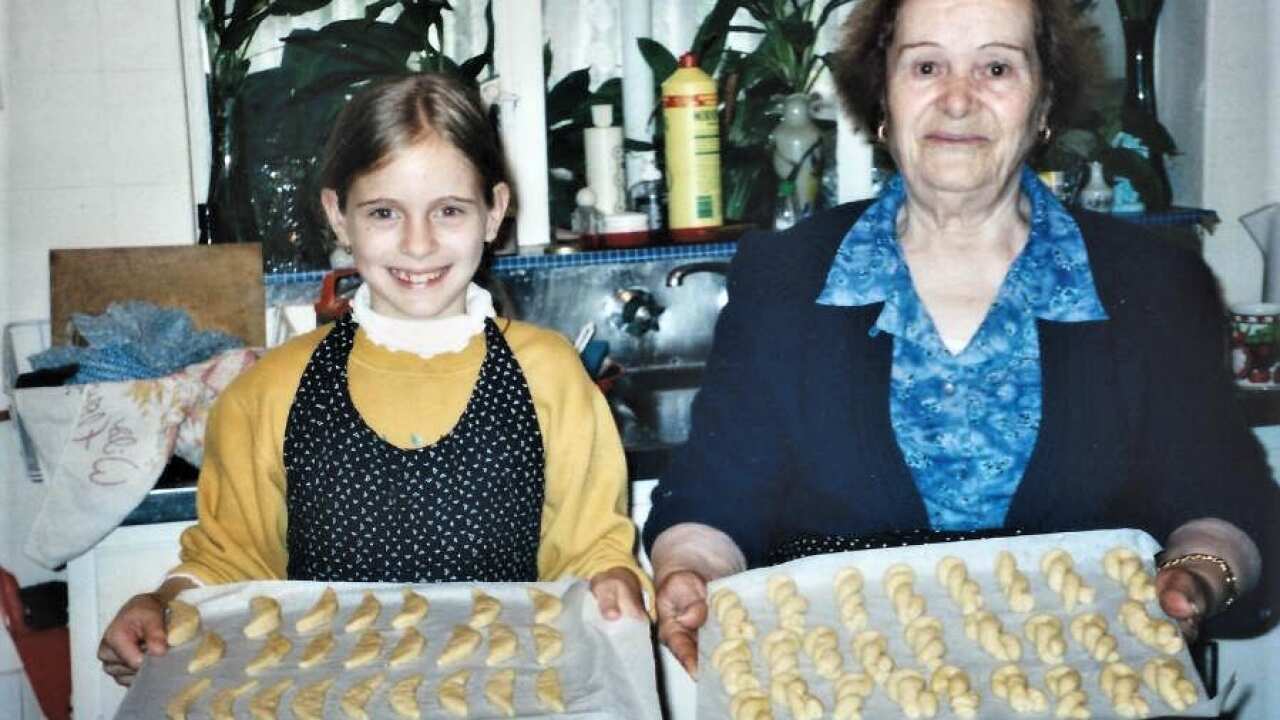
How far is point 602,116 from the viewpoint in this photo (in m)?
2.15

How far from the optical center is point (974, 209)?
1243mm

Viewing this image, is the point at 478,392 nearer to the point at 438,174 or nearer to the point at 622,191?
the point at 438,174

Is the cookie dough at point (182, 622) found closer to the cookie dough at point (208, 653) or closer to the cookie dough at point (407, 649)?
the cookie dough at point (208, 653)

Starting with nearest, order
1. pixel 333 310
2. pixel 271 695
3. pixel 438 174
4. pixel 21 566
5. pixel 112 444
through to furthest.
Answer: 1. pixel 271 695
2. pixel 438 174
3. pixel 112 444
4. pixel 333 310
5. pixel 21 566

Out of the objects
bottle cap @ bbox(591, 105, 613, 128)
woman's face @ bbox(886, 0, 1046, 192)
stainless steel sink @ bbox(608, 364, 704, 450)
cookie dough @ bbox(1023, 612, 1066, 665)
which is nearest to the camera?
cookie dough @ bbox(1023, 612, 1066, 665)

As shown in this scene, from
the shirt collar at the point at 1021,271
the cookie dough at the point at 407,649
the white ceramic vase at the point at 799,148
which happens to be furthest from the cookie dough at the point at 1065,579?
the white ceramic vase at the point at 799,148

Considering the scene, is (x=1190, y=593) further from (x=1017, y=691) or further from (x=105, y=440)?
(x=105, y=440)

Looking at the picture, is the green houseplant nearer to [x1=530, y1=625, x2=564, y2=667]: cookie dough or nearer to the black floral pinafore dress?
the black floral pinafore dress

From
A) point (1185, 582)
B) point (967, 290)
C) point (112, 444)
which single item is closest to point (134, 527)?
point (112, 444)

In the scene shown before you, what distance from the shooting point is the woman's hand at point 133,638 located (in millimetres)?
1060

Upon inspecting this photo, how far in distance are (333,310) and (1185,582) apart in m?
1.18

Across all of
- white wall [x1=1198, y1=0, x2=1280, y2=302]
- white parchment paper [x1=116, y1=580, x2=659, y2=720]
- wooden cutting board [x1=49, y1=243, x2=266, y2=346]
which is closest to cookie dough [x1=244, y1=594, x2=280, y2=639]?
white parchment paper [x1=116, y1=580, x2=659, y2=720]

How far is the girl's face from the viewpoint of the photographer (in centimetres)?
120

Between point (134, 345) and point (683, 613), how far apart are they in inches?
38.1
